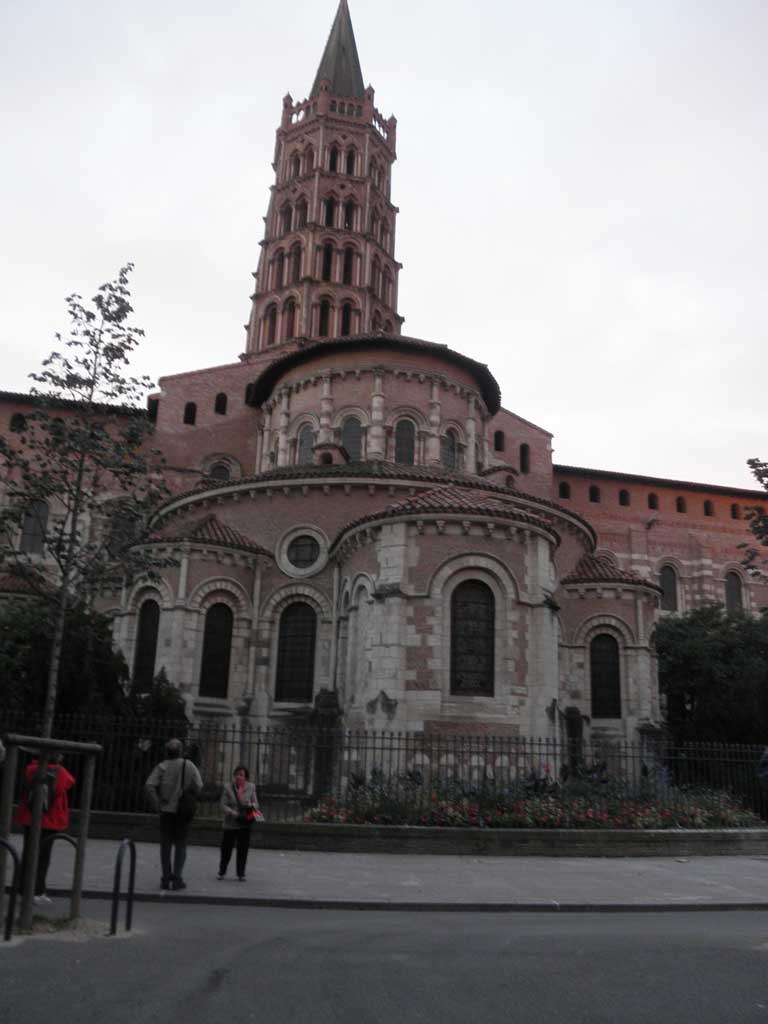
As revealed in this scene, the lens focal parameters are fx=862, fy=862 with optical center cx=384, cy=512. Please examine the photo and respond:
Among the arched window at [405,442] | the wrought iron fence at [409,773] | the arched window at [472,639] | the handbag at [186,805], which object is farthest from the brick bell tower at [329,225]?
the handbag at [186,805]

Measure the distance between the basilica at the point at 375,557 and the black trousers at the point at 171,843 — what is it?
998 centimetres

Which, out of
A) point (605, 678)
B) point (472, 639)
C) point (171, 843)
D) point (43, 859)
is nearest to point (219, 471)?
point (605, 678)

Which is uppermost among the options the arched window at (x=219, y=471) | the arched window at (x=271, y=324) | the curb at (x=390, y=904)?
the arched window at (x=271, y=324)

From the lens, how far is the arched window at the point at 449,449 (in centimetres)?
3206

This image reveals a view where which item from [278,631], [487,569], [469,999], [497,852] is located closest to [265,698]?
[278,631]

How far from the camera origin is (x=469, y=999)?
6355 mm

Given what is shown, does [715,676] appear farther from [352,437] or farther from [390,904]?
[390,904]

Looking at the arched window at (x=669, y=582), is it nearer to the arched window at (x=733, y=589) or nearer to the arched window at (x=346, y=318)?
the arched window at (x=733, y=589)

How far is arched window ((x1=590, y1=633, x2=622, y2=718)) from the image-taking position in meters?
28.0

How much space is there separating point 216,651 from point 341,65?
150ft

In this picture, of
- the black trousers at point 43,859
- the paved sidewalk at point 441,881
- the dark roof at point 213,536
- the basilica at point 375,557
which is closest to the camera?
the black trousers at point 43,859

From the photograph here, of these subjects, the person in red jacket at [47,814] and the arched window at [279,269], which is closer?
the person in red jacket at [47,814]

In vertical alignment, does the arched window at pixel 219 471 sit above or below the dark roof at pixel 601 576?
above

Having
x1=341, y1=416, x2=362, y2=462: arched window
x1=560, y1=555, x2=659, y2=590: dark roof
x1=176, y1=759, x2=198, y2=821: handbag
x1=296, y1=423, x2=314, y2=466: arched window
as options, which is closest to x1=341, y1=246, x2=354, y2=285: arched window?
x1=296, y1=423, x2=314, y2=466: arched window
